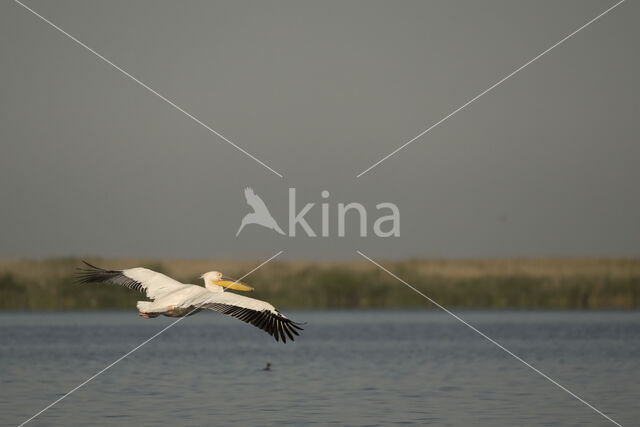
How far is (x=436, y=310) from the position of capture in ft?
110

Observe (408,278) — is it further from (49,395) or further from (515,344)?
(49,395)

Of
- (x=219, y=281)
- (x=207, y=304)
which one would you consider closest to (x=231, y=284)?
(x=219, y=281)

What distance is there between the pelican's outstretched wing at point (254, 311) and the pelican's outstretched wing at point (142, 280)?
476 millimetres

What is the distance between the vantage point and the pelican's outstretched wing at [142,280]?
12.5m

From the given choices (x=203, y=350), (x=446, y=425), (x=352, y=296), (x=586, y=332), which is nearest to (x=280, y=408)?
(x=446, y=425)

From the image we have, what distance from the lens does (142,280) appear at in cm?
1278

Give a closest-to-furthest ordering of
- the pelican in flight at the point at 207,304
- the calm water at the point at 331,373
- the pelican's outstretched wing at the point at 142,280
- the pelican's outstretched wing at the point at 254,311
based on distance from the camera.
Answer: the pelican in flight at the point at 207,304, the pelican's outstretched wing at the point at 254,311, the pelican's outstretched wing at the point at 142,280, the calm water at the point at 331,373

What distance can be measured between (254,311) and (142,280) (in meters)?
1.63

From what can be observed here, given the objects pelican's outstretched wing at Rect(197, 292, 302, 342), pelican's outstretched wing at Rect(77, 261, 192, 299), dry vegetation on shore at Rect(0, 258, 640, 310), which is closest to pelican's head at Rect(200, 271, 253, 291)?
pelican's outstretched wing at Rect(77, 261, 192, 299)

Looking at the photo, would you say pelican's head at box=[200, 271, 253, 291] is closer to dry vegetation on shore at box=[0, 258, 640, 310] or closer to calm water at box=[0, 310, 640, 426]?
calm water at box=[0, 310, 640, 426]

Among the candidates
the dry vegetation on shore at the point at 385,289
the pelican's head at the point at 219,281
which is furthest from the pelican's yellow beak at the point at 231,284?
the dry vegetation on shore at the point at 385,289

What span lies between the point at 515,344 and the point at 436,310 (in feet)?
35.4

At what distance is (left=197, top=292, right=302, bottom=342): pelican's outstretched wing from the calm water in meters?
2.03

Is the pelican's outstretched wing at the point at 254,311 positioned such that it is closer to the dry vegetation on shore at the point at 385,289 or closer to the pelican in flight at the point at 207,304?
the pelican in flight at the point at 207,304
